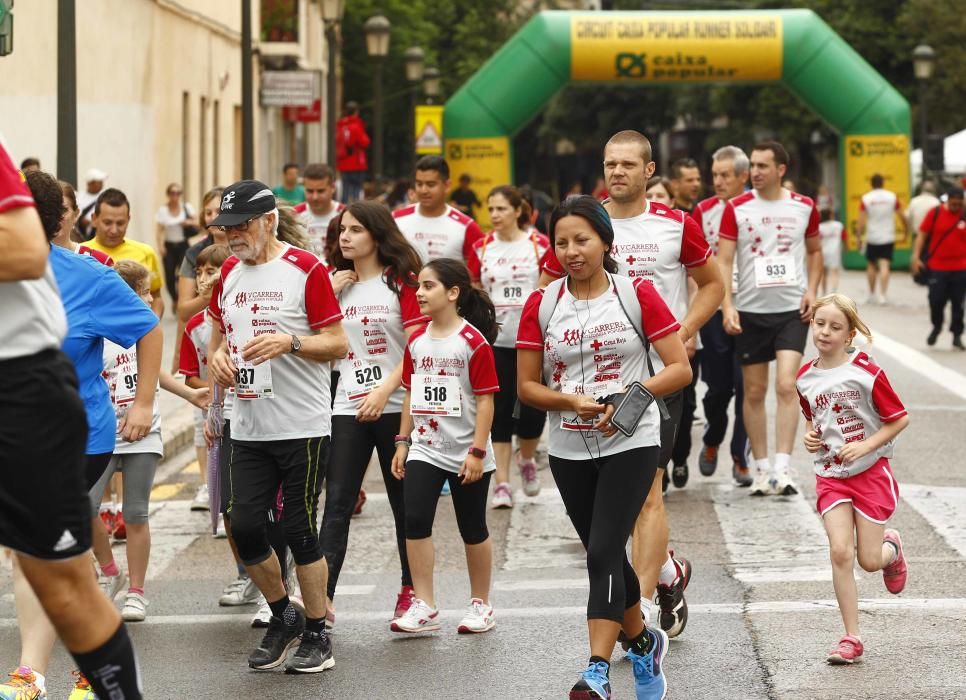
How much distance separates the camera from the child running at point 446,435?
24.3ft

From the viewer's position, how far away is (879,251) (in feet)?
91.9

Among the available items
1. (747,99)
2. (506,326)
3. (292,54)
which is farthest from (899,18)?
(506,326)

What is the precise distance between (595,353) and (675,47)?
25.5m

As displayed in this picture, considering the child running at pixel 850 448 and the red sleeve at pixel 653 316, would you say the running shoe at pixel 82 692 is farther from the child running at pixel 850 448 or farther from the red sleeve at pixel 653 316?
the child running at pixel 850 448

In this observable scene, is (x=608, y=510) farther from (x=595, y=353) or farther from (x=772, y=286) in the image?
(x=772, y=286)

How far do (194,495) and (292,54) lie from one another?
28.1m

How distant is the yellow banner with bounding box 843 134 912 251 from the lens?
1262 inches

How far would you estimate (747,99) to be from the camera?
186 feet

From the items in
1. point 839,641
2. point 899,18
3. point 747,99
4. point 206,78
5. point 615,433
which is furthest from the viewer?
point 747,99

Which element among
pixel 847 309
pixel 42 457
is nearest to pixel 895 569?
pixel 847 309

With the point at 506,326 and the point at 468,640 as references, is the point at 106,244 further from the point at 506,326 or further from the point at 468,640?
the point at 468,640

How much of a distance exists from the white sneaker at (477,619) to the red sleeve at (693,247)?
165 cm

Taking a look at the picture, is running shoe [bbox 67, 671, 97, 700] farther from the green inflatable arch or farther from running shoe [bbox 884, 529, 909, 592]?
the green inflatable arch

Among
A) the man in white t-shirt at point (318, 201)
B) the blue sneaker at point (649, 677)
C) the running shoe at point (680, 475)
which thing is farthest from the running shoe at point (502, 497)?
the blue sneaker at point (649, 677)
